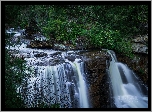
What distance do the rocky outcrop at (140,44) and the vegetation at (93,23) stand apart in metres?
0.18

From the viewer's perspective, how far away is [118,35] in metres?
7.88

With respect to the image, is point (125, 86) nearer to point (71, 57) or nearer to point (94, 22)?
point (71, 57)

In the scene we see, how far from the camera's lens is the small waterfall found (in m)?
6.56

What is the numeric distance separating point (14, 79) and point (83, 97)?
222 cm

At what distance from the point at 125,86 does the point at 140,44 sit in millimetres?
1476

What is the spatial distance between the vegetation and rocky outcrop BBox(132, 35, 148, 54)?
185 mm

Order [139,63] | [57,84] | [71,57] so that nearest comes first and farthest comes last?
[57,84], [71,57], [139,63]

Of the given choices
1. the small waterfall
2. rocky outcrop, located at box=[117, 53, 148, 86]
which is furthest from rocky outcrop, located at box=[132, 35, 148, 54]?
the small waterfall

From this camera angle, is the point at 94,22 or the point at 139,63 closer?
the point at 139,63

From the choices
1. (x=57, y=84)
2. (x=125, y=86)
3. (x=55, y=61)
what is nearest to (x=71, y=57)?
(x=55, y=61)

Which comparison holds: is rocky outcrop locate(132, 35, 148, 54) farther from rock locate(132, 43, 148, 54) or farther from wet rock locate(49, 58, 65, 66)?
wet rock locate(49, 58, 65, 66)

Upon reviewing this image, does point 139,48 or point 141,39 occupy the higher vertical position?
point 141,39

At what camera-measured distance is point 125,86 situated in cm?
684
